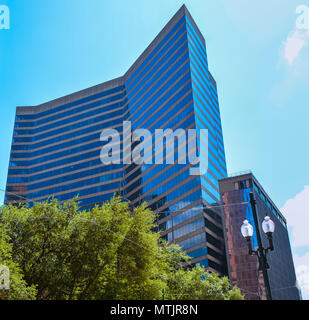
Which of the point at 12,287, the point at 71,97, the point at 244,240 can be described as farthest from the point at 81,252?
the point at 71,97

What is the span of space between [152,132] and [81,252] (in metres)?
72.8

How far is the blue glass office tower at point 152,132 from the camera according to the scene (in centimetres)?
8288

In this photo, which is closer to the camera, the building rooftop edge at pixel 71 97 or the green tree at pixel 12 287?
the green tree at pixel 12 287

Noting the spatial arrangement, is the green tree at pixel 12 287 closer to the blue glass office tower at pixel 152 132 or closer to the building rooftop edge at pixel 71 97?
the blue glass office tower at pixel 152 132

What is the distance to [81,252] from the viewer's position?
26.2 metres

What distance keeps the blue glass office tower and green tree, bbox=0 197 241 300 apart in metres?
52.1

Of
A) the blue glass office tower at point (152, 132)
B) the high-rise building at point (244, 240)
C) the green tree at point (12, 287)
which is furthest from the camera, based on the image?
the blue glass office tower at point (152, 132)

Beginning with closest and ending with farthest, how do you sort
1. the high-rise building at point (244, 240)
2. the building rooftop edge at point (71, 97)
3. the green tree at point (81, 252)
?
1. the green tree at point (81, 252)
2. the high-rise building at point (244, 240)
3. the building rooftop edge at point (71, 97)

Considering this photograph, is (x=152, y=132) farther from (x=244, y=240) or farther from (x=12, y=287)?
(x=12, y=287)

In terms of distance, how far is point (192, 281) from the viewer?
4138 centimetres

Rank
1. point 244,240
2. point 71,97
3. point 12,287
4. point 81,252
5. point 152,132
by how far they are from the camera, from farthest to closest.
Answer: point 71,97, point 152,132, point 244,240, point 81,252, point 12,287

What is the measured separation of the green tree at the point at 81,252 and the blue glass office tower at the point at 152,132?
171 ft

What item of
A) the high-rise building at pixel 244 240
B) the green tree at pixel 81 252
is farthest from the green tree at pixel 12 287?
the high-rise building at pixel 244 240

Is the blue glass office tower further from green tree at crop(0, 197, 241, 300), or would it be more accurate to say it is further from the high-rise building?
green tree at crop(0, 197, 241, 300)
